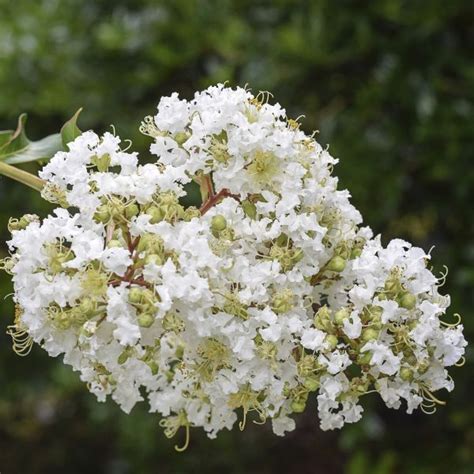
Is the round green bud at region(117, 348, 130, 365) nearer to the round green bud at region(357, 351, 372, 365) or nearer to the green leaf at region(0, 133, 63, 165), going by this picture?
the round green bud at region(357, 351, 372, 365)

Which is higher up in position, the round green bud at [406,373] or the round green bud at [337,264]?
the round green bud at [337,264]

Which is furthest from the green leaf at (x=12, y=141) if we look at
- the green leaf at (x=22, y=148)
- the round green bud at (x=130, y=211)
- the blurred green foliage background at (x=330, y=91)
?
the blurred green foliage background at (x=330, y=91)

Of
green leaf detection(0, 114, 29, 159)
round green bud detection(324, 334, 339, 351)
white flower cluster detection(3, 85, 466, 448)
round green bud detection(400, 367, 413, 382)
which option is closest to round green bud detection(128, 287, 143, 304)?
white flower cluster detection(3, 85, 466, 448)

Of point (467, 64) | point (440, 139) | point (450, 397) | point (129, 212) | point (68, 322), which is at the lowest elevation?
point (68, 322)

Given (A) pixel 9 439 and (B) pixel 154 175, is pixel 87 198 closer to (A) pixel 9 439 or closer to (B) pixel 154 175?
(B) pixel 154 175

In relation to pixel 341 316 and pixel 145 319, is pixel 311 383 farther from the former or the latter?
pixel 145 319

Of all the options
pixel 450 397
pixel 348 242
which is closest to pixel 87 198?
pixel 348 242

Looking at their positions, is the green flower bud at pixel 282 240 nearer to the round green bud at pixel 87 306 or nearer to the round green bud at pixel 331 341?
the round green bud at pixel 331 341
